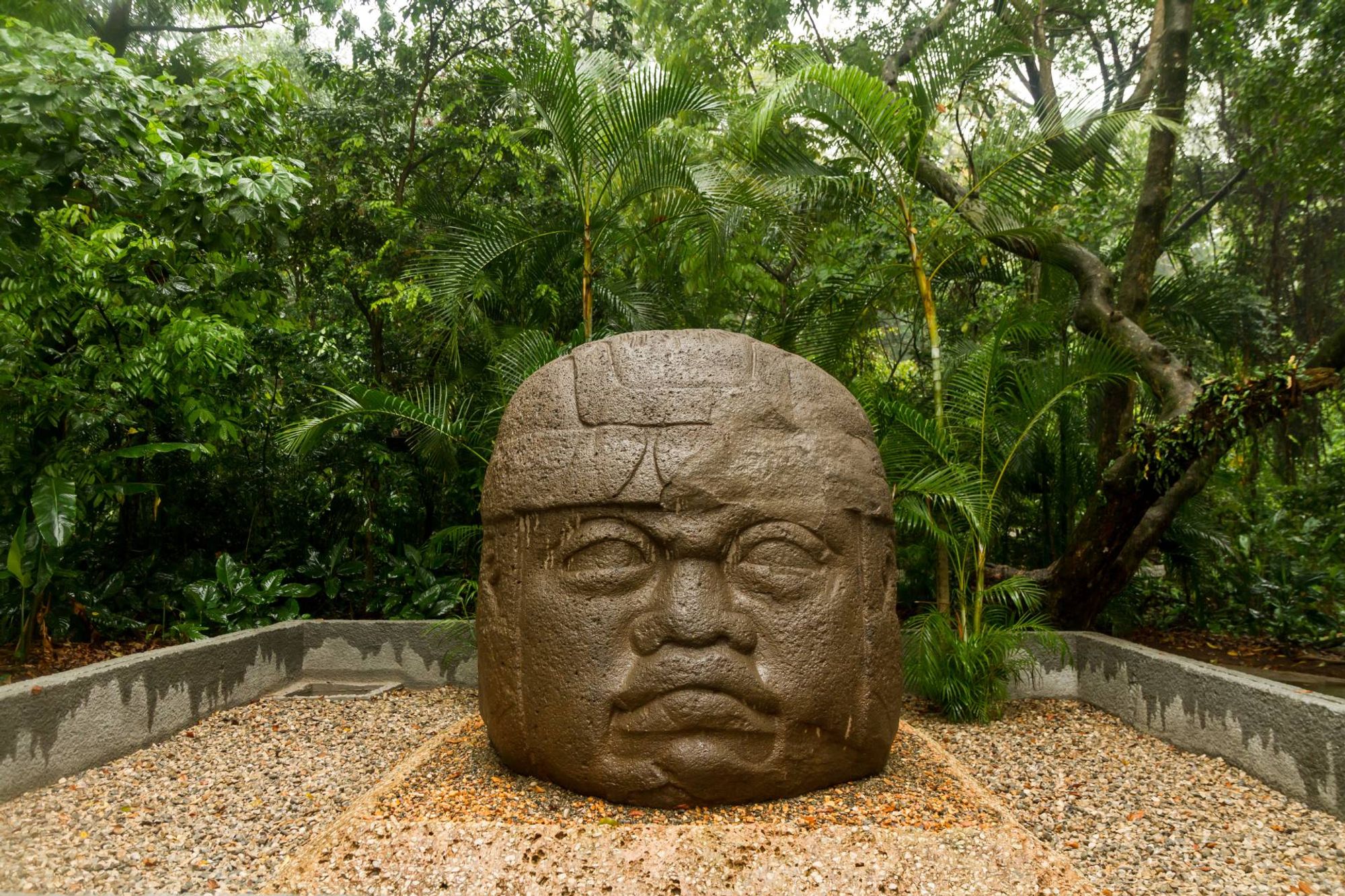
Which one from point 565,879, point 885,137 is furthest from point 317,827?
point 885,137

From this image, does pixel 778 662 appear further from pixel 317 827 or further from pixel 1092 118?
pixel 1092 118

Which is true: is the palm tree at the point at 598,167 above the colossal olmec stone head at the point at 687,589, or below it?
above

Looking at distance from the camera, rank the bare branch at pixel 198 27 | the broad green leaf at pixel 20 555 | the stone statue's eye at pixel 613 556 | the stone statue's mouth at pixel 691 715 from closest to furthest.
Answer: the stone statue's mouth at pixel 691 715
the stone statue's eye at pixel 613 556
the broad green leaf at pixel 20 555
the bare branch at pixel 198 27

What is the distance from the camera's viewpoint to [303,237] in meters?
6.97

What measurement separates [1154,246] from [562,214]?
4.24 meters

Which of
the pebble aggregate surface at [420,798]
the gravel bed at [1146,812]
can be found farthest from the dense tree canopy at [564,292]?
the pebble aggregate surface at [420,798]

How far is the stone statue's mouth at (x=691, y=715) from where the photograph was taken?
2.99 m

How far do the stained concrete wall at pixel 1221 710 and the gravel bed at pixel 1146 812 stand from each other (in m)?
0.08

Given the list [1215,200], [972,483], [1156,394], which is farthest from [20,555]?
[1215,200]

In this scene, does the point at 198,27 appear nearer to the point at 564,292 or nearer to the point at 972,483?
the point at 564,292

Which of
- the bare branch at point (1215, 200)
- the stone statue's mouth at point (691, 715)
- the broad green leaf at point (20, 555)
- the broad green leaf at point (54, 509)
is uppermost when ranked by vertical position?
the bare branch at point (1215, 200)

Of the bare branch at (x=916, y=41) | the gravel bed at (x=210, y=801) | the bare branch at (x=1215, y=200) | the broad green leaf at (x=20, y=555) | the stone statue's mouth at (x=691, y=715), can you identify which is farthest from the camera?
the bare branch at (x=1215, y=200)

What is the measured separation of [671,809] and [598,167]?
13.0 feet

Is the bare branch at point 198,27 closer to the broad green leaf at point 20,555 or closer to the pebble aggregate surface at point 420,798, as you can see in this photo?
the broad green leaf at point 20,555
